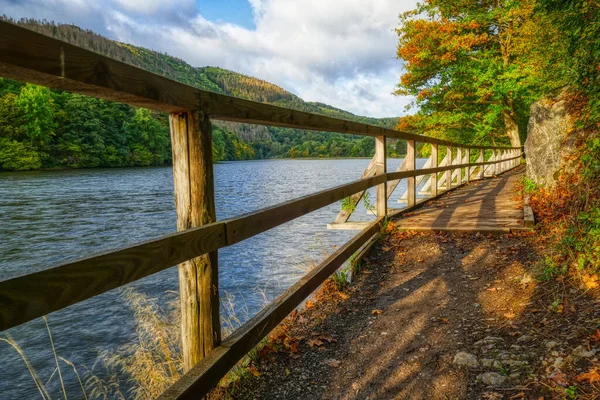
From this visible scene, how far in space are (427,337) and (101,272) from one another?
233cm

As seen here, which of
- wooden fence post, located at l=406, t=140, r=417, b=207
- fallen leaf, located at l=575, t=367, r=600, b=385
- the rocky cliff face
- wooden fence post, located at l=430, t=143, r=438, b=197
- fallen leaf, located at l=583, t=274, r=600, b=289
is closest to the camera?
fallen leaf, located at l=575, t=367, r=600, b=385

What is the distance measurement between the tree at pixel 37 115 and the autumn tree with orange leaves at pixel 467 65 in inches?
1627

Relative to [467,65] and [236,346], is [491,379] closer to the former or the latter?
[236,346]

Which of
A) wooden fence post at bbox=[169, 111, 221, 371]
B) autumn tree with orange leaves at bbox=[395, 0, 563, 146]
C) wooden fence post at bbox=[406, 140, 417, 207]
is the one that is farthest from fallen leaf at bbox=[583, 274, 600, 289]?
autumn tree with orange leaves at bbox=[395, 0, 563, 146]


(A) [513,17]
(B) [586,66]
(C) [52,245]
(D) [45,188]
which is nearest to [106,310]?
(C) [52,245]

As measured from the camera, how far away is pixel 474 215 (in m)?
6.91

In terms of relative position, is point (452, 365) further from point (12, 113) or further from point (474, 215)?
point (12, 113)

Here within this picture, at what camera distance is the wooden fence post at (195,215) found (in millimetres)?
2170

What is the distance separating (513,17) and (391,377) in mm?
21506

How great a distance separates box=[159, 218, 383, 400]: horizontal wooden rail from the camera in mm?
2016

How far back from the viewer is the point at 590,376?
204 centimetres

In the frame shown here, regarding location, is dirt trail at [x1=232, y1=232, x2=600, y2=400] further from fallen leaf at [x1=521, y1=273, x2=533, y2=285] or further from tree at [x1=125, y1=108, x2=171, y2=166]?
tree at [x1=125, y1=108, x2=171, y2=166]

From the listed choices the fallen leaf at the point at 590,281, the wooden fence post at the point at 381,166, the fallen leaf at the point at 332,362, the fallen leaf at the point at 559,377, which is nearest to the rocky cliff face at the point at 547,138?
the wooden fence post at the point at 381,166

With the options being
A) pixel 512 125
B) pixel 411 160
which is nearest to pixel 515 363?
pixel 411 160
